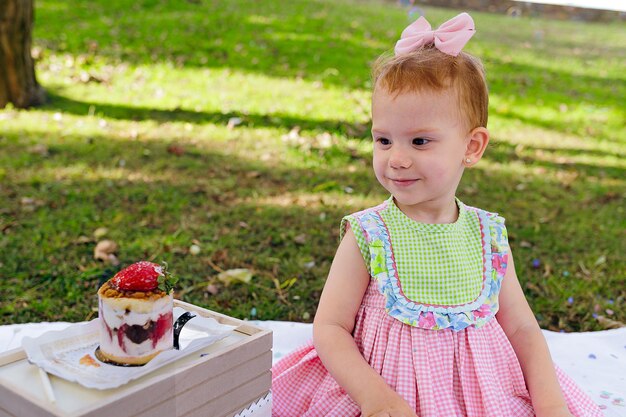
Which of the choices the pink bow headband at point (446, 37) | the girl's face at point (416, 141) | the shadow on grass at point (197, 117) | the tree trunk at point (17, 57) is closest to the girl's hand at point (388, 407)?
the girl's face at point (416, 141)

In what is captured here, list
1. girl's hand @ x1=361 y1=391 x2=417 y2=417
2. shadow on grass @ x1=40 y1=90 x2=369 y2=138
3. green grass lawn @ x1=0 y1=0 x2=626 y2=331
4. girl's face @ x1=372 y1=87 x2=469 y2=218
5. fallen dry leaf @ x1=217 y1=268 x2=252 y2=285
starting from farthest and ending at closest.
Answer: shadow on grass @ x1=40 y1=90 x2=369 y2=138 < green grass lawn @ x1=0 y1=0 x2=626 y2=331 < fallen dry leaf @ x1=217 y1=268 x2=252 y2=285 < girl's face @ x1=372 y1=87 x2=469 y2=218 < girl's hand @ x1=361 y1=391 x2=417 y2=417

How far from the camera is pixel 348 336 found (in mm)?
2047

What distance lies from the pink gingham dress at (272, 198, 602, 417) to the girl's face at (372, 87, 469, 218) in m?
0.16

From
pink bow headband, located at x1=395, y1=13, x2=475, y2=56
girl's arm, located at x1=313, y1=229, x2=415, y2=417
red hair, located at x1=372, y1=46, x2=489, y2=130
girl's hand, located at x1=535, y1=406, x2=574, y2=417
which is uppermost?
pink bow headband, located at x1=395, y1=13, x2=475, y2=56

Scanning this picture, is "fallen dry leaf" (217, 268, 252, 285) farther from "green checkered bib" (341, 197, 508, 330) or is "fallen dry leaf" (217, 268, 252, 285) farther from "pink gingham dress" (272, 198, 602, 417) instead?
"green checkered bib" (341, 197, 508, 330)

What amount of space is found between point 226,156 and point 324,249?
1.95 metres

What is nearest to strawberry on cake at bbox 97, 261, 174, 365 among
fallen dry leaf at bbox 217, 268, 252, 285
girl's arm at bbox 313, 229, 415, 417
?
girl's arm at bbox 313, 229, 415, 417

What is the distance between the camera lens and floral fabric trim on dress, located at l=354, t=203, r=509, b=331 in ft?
6.61

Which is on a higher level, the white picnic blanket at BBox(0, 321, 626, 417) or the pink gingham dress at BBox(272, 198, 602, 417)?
the pink gingham dress at BBox(272, 198, 602, 417)

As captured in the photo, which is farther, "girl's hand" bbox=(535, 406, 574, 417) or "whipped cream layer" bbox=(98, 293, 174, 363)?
"girl's hand" bbox=(535, 406, 574, 417)

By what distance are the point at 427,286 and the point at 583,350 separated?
1.40 meters

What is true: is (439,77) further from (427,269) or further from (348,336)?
(348,336)

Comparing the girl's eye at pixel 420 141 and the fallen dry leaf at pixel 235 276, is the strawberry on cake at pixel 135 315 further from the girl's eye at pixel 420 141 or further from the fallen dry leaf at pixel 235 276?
the fallen dry leaf at pixel 235 276

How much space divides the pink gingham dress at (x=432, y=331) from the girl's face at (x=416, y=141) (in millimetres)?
163
